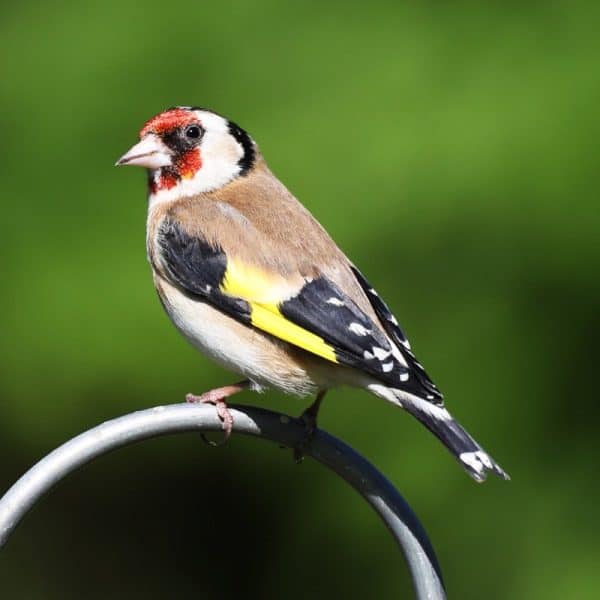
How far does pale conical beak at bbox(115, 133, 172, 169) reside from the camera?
394 centimetres

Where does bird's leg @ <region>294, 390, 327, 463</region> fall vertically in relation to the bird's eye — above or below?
below

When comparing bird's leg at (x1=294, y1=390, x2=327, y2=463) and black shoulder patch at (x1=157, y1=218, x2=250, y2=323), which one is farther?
black shoulder patch at (x1=157, y1=218, x2=250, y2=323)

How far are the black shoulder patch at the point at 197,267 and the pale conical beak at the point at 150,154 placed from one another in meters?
0.21

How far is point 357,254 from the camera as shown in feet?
14.8

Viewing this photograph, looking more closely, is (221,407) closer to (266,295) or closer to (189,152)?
(266,295)

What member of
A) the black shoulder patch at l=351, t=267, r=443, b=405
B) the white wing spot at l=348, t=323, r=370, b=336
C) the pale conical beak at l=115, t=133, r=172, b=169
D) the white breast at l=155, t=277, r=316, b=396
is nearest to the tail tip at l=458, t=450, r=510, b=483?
the black shoulder patch at l=351, t=267, r=443, b=405

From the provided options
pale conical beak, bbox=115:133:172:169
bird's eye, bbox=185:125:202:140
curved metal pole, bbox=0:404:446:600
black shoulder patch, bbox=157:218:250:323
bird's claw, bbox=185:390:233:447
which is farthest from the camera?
bird's eye, bbox=185:125:202:140

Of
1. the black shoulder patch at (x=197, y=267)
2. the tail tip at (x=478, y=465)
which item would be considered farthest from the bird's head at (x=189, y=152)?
the tail tip at (x=478, y=465)

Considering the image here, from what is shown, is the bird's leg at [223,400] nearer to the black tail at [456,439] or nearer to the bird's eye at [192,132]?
the black tail at [456,439]

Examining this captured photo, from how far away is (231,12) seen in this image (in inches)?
193

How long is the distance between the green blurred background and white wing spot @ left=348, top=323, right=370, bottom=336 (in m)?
0.96

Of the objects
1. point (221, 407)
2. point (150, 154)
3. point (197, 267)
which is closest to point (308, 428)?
point (221, 407)

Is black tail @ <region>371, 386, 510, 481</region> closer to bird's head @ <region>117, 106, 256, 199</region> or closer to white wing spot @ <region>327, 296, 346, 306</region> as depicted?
white wing spot @ <region>327, 296, 346, 306</region>

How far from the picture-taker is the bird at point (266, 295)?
3.45 m
